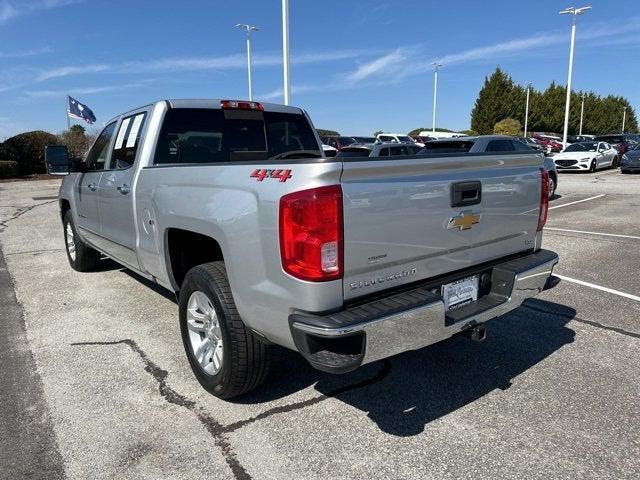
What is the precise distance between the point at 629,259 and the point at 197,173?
20.3 ft

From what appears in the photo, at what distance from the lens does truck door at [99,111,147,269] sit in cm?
415

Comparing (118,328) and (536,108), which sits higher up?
(536,108)

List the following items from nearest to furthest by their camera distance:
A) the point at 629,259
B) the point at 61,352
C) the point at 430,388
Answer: the point at 430,388, the point at 61,352, the point at 629,259

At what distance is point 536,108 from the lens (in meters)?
70.0

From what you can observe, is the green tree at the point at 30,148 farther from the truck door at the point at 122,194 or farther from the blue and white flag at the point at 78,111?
the truck door at the point at 122,194

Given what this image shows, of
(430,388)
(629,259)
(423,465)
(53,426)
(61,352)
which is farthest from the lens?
(629,259)

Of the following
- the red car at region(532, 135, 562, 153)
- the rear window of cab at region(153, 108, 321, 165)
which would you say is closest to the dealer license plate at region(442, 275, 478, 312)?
the rear window of cab at region(153, 108, 321, 165)

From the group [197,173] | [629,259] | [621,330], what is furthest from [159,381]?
[629,259]

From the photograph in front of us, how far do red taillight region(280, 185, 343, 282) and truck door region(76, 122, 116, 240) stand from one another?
328cm

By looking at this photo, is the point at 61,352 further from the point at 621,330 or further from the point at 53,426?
the point at 621,330

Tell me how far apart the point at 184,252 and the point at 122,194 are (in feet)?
3.28

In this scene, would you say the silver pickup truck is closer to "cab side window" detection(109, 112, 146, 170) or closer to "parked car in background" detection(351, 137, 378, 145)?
"cab side window" detection(109, 112, 146, 170)

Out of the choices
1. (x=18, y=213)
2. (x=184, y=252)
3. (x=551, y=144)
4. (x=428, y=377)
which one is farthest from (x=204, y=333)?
(x=551, y=144)

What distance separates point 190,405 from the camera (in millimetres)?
3125
